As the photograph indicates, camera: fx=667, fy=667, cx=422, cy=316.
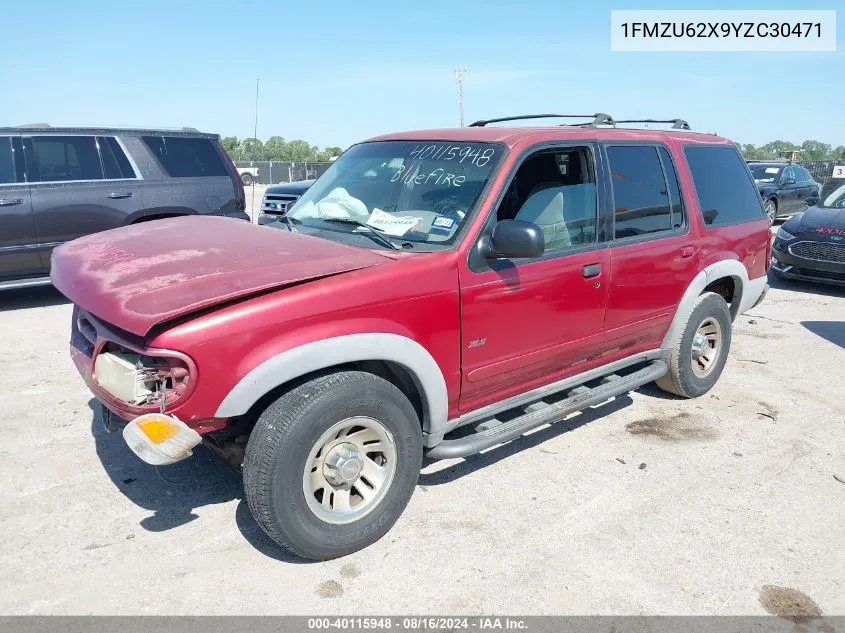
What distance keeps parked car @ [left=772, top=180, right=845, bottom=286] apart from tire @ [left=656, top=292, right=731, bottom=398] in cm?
474

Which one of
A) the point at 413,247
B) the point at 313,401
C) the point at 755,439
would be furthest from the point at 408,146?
the point at 755,439

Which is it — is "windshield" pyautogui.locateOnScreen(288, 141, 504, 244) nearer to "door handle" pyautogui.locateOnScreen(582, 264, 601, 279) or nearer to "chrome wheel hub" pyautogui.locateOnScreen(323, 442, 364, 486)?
"door handle" pyautogui.locateOnScreen(582, 264, 601, 279)

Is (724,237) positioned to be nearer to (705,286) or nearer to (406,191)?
(705,286)

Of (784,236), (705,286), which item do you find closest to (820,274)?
(784,236)

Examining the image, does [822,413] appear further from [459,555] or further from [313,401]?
[313,401]

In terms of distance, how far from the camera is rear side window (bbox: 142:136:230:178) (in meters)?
8.05

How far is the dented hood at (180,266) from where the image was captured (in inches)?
105

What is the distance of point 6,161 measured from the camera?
7293 mm

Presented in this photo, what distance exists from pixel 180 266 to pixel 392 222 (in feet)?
3.87

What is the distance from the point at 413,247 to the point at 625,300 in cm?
160

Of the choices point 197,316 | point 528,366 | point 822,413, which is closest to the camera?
point 197,316

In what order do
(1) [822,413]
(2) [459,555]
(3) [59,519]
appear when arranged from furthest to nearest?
(1) [822,413] → (3) [59,519] → (2) [459,555]

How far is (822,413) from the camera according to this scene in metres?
4.96

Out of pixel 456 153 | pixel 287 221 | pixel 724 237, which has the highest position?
pixel 456 153
